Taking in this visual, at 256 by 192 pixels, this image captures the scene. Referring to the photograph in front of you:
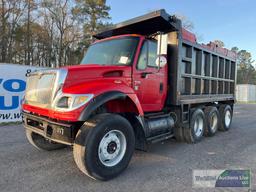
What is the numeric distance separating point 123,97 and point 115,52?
1.14m

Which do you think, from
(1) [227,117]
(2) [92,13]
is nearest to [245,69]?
(2) [92,13]

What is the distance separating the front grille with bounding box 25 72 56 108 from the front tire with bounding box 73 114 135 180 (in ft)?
2.59

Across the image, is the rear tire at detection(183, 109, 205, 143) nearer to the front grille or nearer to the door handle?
the door handle

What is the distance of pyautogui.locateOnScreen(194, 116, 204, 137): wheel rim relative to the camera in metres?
6.20

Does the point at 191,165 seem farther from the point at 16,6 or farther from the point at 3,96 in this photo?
the point at 16,6

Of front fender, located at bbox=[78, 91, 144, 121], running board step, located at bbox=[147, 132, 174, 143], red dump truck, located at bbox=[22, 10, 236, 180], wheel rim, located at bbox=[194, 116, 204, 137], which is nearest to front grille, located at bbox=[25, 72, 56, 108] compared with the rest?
red dump truck, located at bbox=[22, 10, 236, 180]

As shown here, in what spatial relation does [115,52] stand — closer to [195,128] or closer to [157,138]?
[157,138]

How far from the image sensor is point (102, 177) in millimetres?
3338

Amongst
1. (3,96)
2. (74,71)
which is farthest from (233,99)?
(3,96)

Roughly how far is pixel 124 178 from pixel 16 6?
1208 inches

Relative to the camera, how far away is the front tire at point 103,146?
320 centimetres

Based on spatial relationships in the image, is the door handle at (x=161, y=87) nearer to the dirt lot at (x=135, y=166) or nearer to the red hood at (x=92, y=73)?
the red hood at (x=92, y=73)

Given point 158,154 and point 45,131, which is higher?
point 45,131

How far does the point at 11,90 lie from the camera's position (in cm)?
853
